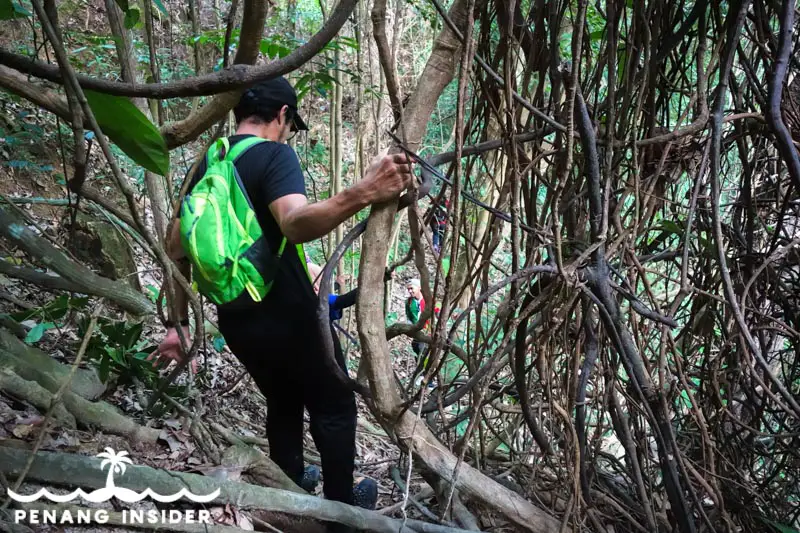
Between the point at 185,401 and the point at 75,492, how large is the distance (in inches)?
41.5

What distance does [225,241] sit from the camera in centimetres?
169

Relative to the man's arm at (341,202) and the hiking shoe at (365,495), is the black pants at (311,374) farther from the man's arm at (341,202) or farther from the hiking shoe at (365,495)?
the man's arm at (341,202)

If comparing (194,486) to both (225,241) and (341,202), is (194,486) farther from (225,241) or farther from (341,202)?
(341,202)

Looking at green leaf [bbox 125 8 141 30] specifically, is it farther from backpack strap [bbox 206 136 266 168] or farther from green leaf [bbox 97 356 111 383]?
green leaf [bbox 97 356 111 383]

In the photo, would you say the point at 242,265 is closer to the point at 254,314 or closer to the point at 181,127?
the point at 254,314

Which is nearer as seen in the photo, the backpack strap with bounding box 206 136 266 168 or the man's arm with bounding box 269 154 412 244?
the man's arm with bounding box 269 154 412 244

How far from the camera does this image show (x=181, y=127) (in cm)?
168

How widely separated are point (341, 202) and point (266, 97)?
0.60 metres

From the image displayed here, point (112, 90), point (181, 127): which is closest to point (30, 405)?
point (181, 127)

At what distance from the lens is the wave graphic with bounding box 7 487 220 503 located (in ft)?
4.33

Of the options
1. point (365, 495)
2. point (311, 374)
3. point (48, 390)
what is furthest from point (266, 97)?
point (365, 495)

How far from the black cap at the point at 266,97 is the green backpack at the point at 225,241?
21cm

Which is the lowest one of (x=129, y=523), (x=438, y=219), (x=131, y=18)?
(x=129, y=523)

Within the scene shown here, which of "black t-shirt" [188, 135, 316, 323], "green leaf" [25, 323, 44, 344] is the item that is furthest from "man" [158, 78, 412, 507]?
"green leaf" [25, 323, 44, 344]
